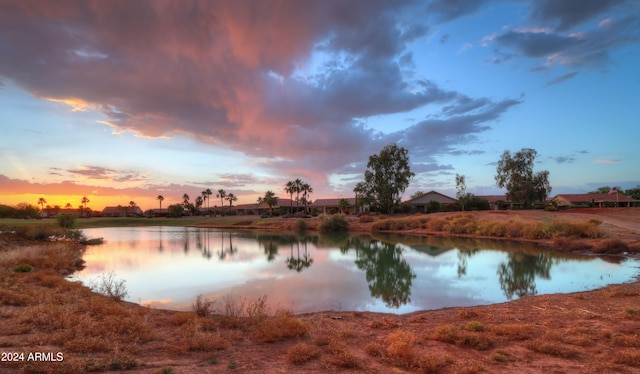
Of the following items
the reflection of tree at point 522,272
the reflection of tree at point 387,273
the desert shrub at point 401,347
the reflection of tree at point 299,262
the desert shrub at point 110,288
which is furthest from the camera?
the reflection of tree at point 299,262

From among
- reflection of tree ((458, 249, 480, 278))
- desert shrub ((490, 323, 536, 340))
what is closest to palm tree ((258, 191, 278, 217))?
reflection of tree ((458, 249, 480, 278))

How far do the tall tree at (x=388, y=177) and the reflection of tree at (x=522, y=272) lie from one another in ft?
143

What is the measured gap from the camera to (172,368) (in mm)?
6363

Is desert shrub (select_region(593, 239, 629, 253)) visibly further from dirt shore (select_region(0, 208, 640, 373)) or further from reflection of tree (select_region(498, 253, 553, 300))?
dirt shore (select_region(0, 208, 640, 373))

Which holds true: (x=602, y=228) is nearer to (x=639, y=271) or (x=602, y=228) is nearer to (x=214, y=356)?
(x=639, y=271)

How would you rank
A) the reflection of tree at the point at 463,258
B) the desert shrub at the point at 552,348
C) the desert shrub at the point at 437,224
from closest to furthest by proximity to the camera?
the desert shrub at the point at 552,348 < the reflection of tree at the point at 463,258 < the desert shrub at the point at 437,224

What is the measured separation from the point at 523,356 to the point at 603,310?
5.53 meters

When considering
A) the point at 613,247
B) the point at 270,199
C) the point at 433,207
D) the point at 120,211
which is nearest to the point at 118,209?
the point at 120,211

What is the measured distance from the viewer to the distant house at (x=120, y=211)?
135137mm

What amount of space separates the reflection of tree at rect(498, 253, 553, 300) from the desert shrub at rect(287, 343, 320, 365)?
36.7 feet

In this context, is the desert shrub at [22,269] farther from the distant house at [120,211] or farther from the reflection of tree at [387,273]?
the distant house at [120,211]

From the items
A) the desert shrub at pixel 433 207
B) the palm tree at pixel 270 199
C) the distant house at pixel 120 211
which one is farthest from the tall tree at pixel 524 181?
the distant house at pixel 120 211

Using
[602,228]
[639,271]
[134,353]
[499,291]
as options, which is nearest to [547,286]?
[499,291]

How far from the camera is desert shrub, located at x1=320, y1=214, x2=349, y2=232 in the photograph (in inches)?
2237
